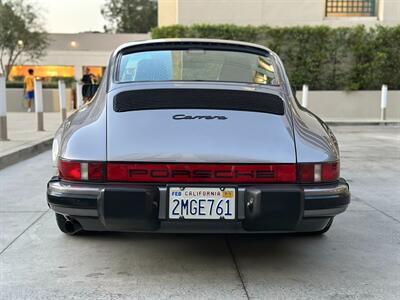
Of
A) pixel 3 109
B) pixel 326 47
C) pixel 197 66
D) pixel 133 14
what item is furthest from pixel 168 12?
pixel 133 14

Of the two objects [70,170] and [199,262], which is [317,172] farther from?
[70,170]

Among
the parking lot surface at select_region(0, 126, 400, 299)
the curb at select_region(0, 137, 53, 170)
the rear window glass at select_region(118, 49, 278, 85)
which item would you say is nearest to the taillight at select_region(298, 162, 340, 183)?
the parking lot surface at select_region(0, 126, 400, 299)

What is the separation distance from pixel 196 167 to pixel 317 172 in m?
0.77

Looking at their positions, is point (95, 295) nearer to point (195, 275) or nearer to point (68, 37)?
point (195, 275)

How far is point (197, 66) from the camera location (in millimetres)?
4227

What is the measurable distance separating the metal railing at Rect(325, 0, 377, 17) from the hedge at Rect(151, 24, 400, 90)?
4.49ft

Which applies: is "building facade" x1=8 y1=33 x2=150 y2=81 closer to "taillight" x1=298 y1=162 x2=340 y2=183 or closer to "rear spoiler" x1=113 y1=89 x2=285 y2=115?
"rear spoiler" x1=113 y1=89 x2=285 y2=115

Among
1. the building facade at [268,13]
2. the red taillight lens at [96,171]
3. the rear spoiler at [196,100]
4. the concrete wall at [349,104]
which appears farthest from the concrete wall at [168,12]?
the red taillight lens at [96,171]

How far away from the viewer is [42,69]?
38188 millimetres

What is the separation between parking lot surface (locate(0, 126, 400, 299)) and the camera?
327 cm

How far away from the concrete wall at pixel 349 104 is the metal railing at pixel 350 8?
10.4ft

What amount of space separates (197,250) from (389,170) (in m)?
4.68

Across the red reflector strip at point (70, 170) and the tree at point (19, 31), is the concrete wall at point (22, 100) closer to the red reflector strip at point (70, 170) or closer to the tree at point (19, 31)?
the tree at point (19, 31)

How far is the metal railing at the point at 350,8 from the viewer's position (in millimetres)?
18969
